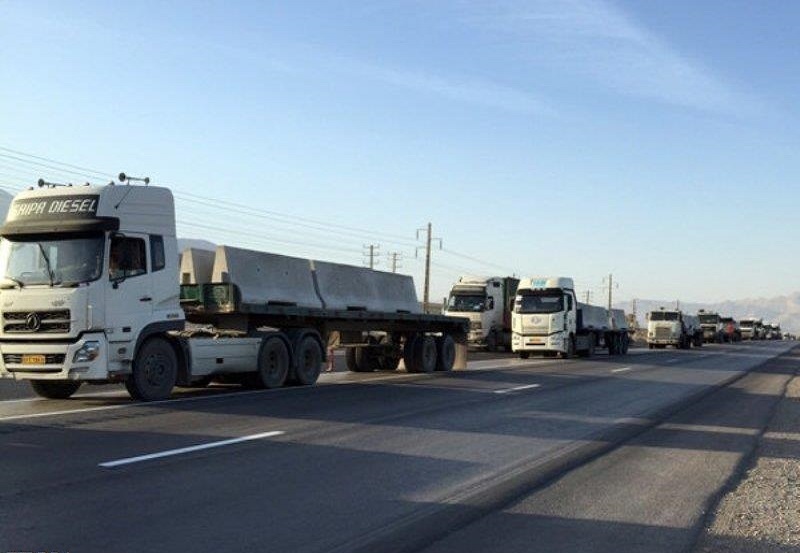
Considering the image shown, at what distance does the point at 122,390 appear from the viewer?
17281mm

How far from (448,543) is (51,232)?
1020 centimetres

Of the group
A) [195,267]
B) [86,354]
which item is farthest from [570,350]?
[86,354]

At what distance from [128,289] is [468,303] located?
28.6 meters

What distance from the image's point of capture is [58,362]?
13.2m

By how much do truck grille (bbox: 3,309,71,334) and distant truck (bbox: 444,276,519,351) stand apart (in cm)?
2881

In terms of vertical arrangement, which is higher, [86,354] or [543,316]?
[543,316]

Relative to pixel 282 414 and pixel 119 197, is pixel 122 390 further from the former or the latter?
pixel 282 414

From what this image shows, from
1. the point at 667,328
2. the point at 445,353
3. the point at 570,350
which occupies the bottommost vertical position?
the point at 570,350

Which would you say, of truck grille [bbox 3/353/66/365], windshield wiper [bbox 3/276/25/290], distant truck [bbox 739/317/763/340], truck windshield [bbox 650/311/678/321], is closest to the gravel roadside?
truck grille [bbox 3/353/66/365]

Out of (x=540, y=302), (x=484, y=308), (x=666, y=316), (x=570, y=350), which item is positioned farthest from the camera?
(x=666, y=316)

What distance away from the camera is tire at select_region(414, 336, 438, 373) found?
23844 millimetres

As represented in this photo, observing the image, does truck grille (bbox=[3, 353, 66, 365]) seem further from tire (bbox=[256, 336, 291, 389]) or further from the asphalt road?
tire (bbox=[256, 336, 291, 389])

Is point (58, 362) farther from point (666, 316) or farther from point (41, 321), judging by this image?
point (666, 316)

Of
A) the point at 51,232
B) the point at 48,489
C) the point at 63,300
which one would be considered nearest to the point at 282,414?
the point at 63,300
